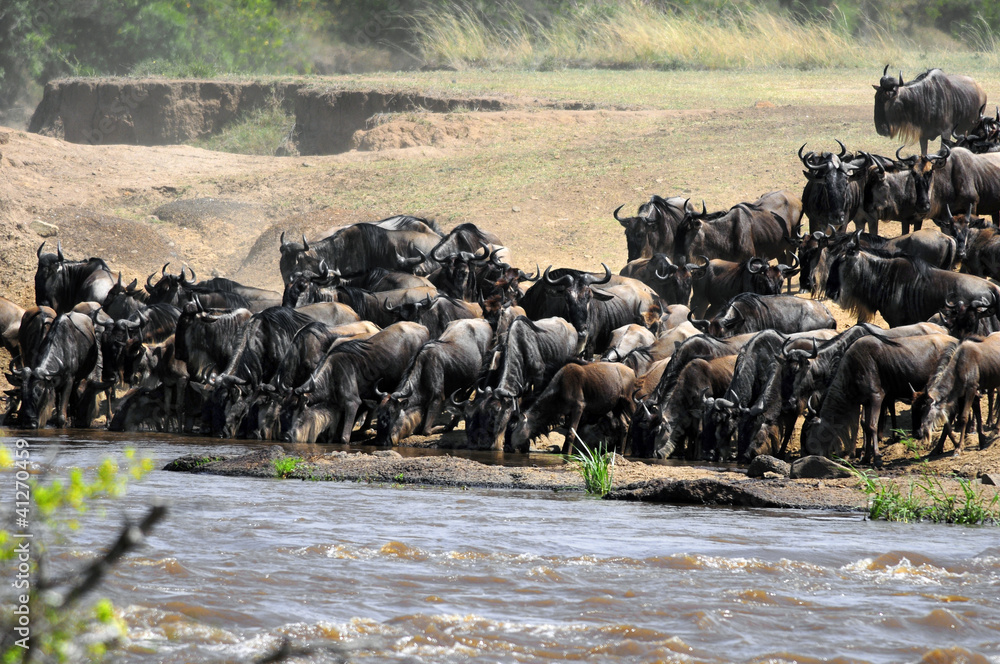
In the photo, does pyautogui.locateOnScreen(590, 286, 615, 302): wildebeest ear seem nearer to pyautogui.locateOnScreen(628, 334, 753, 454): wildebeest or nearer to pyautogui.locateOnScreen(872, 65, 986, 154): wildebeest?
pyautogui.locateOnScreen(628, 334, 753, 454): wildebeest

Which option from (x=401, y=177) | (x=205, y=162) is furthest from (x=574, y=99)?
(x=205, y=162)

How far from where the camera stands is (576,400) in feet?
40.4

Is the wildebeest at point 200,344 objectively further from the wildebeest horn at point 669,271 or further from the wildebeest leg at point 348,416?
the wildebeest horn at point 669,271

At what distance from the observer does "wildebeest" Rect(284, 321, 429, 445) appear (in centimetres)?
1323

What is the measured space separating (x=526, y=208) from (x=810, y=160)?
6.64 metres

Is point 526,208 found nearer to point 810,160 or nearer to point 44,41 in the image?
point 810,160

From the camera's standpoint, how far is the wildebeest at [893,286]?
13.5 m

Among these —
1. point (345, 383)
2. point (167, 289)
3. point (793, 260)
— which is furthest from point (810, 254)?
point (167, 289)

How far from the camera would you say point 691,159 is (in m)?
23.7

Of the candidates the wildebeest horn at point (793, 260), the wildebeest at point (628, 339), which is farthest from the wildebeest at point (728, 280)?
the wildebeest at point (628, 339)

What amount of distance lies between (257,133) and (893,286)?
80.0ft

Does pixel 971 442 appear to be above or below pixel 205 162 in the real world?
below

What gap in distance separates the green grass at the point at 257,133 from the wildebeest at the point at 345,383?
2105cm

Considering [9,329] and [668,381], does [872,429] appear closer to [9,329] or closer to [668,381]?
[668,381]
